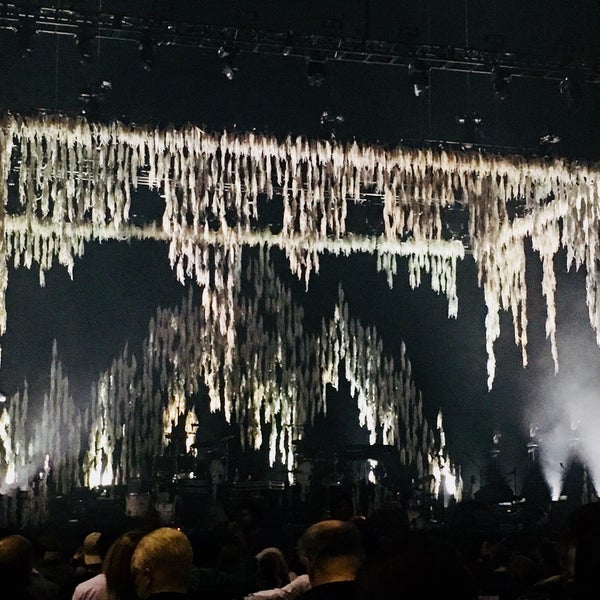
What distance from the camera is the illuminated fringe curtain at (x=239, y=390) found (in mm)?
15078

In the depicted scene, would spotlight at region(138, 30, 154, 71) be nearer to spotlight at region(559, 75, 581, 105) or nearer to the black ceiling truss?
the black ceiling truss

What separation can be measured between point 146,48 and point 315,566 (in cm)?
783

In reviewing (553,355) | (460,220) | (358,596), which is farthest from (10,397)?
(358,596)

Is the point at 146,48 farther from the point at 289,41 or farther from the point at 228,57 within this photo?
the point at 289,41

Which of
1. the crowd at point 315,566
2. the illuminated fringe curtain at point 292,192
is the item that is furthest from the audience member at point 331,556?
the illuminated fringe curtain at point 292,192

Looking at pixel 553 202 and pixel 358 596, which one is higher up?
pixel 553 202

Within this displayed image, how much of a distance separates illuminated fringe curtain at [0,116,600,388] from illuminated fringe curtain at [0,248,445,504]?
0.67 meters

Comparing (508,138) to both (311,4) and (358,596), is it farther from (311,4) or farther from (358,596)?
(358,596)

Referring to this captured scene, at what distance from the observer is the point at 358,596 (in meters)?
1.30

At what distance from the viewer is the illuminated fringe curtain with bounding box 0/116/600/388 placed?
10.9 meters

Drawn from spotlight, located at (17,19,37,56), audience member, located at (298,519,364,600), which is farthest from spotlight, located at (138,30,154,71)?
audience member, located at (298,519,364,600)

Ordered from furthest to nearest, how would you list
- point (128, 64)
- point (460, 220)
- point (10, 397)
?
point (460, 220) → point (10, 397) → point (128, 64)

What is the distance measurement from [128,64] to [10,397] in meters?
6.07

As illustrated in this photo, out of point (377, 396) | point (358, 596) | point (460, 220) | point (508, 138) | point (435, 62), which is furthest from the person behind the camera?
point (377, 396)
